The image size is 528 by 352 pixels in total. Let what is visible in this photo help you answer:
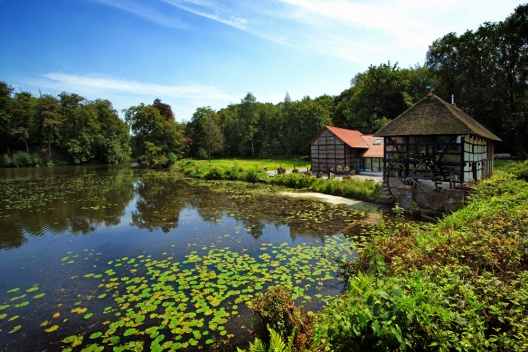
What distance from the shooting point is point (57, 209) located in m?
16.6

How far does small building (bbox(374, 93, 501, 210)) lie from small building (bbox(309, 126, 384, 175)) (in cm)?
1079

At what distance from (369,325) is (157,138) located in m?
49.1

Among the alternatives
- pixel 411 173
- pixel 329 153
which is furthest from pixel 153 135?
pixel 411 173

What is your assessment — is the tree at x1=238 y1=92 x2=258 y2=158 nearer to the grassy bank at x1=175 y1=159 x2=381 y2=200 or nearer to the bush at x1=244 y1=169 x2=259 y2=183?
the grassy bank at x1=175 y1=159 x2=381 y2=200

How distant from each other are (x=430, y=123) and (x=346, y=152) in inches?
525

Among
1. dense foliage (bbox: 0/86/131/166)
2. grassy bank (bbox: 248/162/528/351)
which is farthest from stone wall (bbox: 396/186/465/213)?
dense foliage (bbox: 0/86/131/166)

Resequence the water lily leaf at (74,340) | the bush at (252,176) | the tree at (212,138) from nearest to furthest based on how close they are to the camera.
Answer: the water lily leaf at (74,340)
the bush at (252,176)
the tree at (212,138)

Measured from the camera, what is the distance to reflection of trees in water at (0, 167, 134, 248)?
502 inches

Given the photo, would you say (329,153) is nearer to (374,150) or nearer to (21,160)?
(374,150)

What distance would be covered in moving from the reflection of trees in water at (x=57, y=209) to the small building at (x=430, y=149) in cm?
1534

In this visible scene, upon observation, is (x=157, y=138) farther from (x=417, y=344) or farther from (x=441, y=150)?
(x=417, y=344)

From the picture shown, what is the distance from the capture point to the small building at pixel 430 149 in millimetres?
14955

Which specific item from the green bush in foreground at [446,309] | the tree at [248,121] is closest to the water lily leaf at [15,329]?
the green bush in foreground at [446,309]

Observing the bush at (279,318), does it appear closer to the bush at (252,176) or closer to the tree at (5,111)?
the bush at (252,176)
